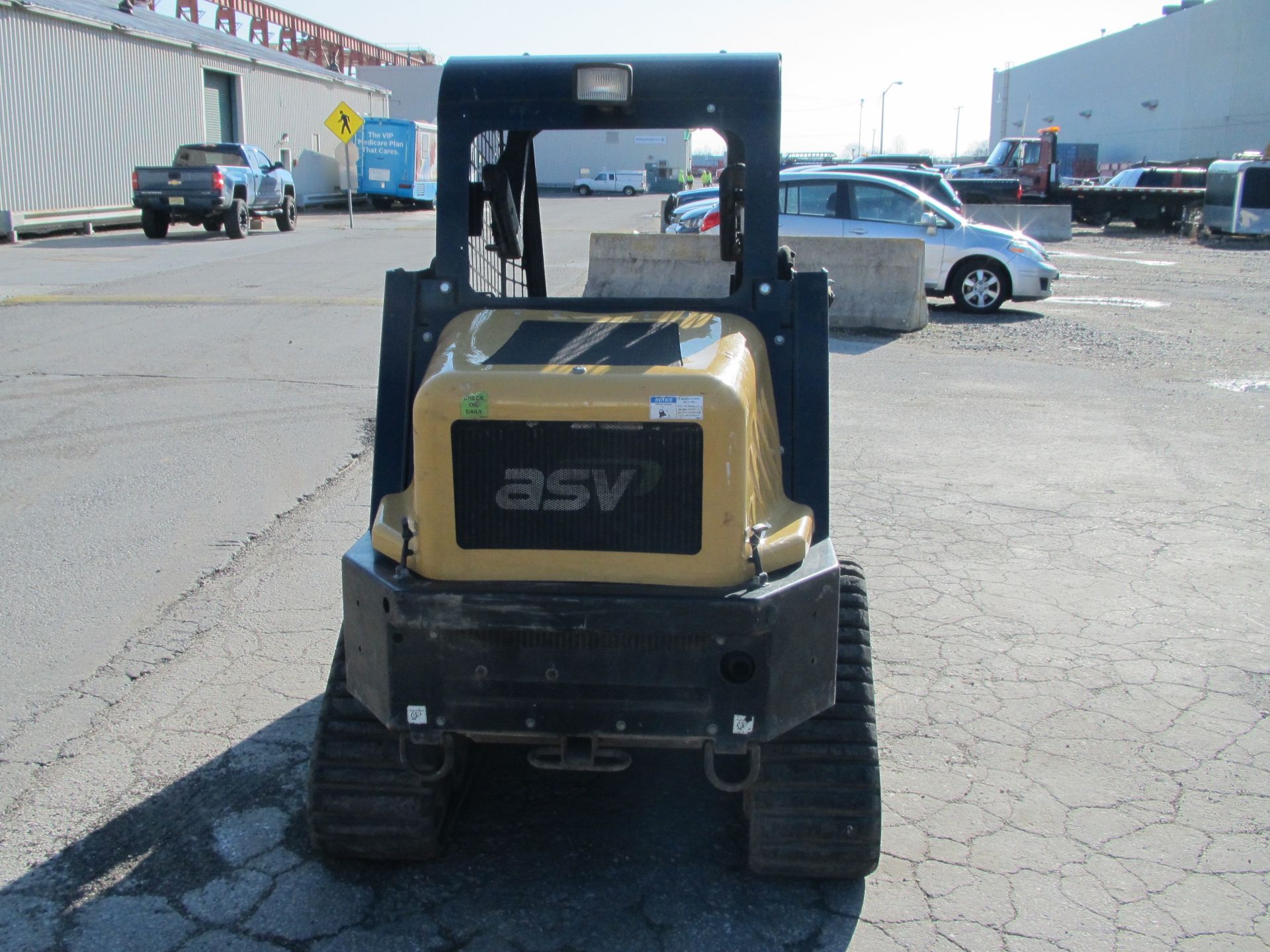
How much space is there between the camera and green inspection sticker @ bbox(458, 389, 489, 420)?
9.30 feet

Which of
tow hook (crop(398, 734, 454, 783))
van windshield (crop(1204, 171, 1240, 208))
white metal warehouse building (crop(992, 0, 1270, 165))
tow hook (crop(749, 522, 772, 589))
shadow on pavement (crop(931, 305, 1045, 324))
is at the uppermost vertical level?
white metal warehouse building (crop(992, 0, 1270, 165))

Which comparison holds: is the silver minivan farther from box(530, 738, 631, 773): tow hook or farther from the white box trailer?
the white box trailer

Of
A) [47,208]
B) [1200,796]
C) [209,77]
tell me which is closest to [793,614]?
[1200,796]

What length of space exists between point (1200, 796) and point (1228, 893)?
0.58 meters

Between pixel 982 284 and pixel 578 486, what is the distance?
13466 mm

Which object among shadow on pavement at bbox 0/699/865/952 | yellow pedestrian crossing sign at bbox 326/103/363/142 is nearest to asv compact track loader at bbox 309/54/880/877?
shadow on pavement at bbox 0/699/865/952

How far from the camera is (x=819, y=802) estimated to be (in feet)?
10.3

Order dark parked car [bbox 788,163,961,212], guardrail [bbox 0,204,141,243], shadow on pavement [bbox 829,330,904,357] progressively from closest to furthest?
shadow on pavement [bbox 829,330,904,357]
dark parked car [bbox 788,163,961,212]
guardrail [bbox 0,204,141,243]

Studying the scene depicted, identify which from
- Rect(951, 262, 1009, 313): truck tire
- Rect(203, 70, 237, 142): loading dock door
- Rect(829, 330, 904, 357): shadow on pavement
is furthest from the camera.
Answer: Rect(203, 70, 237, 142): loading dock door

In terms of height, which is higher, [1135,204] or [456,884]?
[1135,204]

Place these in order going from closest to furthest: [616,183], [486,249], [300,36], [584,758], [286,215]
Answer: [584,758] → [486,249] → [286,215] → [300,36] → [616,183]

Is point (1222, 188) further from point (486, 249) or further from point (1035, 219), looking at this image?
point (486, 249)

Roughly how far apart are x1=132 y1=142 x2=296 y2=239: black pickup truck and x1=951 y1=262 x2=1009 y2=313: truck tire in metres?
16.6

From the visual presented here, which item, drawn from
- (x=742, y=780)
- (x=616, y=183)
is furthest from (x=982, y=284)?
(x=616, y=183)
